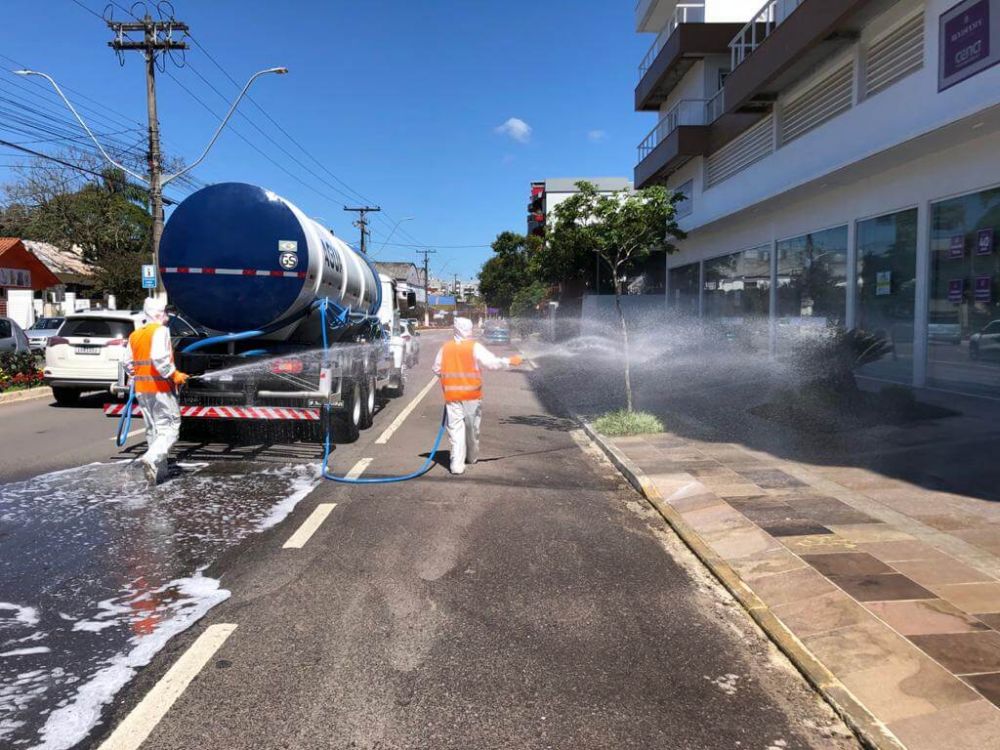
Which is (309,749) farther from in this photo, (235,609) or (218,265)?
(218,265)

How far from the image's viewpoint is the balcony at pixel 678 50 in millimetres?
22328

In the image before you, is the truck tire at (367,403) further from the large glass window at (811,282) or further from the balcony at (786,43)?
the balcony at (786,43)

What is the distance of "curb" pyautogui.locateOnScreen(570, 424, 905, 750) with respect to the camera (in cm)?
315

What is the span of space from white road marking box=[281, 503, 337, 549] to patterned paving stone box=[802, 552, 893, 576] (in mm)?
3729

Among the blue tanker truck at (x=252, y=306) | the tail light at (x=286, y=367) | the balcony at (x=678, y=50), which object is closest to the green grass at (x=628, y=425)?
the blue tanker truck at (x=252, y=306)

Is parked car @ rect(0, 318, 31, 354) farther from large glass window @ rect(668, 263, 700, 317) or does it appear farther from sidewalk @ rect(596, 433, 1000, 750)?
large glass window @ rect(668, 263, 700, 317)

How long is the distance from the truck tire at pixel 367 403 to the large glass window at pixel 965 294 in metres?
8.76

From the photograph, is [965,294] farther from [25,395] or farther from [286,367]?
[25,395]

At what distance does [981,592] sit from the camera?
14.9 ft

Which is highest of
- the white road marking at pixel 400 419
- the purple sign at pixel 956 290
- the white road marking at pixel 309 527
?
the purple sign at pixel 956 290

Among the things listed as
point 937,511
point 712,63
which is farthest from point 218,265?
point 712,63

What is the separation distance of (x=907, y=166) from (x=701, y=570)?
9.70m

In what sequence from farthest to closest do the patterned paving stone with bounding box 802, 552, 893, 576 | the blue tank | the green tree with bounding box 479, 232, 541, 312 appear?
1. the green tree with bounding box 479, 232, 541, 312
2. the blue tank
3. the patterned paving stone with bounding box 802, 552, 893, 576

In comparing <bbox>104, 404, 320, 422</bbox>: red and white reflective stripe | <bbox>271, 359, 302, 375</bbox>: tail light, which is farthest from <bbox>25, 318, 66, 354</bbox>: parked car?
<bbox>271, 359, 302, 375</bbox>: tail light
